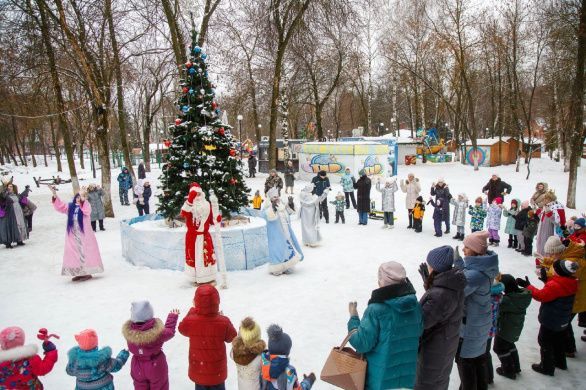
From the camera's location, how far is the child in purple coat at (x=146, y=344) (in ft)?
11.5

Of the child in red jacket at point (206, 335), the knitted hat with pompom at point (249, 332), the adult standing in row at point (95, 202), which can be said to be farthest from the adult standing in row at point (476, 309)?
the adult standing in row at point (95, 202)

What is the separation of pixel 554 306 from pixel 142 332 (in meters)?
4.18

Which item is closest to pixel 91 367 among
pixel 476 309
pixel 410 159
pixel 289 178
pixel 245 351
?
pixel 245 351

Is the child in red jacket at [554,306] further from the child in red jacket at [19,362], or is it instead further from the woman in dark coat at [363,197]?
the woman in dark coat at [363,197]

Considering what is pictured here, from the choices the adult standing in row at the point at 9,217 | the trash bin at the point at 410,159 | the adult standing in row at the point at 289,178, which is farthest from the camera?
the trash bin at the point at 410,159

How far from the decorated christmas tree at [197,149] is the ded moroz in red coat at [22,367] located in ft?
19.9

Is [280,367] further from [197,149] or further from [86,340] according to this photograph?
[197,149]

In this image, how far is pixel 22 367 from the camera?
3.34m

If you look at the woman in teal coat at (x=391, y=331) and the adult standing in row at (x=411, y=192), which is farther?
the adult standing in row at (x=411, y=192)

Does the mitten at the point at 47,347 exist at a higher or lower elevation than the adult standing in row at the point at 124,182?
lower

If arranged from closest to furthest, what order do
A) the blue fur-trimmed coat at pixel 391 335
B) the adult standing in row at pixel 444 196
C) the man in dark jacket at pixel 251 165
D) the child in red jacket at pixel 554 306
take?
the blue fur-trimmed coat at pixel 391 335, the child in red jacket at pixel 554 306, the adult standing in row at pixel 444 196, the man in dark jacket at pixel 251 165

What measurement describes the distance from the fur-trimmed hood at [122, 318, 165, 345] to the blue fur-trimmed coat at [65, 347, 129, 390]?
0.20 m

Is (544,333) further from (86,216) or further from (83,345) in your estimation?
(86,216)

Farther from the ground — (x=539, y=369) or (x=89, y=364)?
(x=89, y=364)
